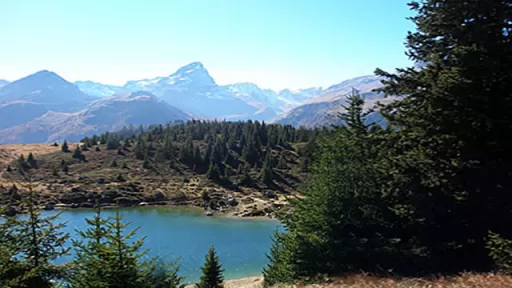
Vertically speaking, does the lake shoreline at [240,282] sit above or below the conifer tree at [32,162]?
below

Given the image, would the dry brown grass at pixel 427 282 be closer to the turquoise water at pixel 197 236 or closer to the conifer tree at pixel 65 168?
the turquoise water at pixel 197 236

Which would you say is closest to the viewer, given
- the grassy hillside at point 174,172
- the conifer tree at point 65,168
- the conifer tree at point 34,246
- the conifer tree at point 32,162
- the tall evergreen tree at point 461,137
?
the conifer tree at point 34,246

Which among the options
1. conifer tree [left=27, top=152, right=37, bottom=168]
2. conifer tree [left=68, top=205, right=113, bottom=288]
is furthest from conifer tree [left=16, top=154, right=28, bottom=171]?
conifer tree [left=68, top=205, right=113, bottom=288]

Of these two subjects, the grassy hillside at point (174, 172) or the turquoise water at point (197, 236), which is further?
the grassy hillside at point (174, 172)

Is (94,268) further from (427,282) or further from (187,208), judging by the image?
(187,208)

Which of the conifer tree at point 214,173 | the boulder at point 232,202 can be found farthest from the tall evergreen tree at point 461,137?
the conifer tree at point 214,173

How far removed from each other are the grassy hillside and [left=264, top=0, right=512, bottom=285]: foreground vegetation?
63980mm

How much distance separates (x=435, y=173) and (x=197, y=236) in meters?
52.9

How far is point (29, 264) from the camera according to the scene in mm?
11531

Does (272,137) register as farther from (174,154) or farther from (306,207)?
(306,207)

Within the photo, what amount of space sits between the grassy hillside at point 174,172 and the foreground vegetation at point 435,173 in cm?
6398

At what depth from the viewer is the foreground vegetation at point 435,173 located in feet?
45.6

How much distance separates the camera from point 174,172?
113 m

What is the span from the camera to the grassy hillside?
89.9 metres
